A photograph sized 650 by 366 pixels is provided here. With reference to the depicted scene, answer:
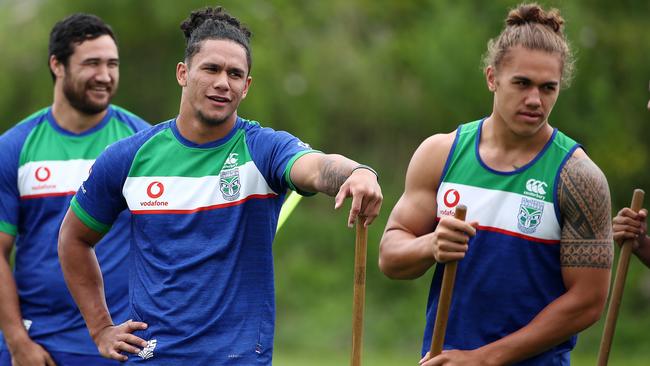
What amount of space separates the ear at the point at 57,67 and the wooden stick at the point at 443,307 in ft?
10.6

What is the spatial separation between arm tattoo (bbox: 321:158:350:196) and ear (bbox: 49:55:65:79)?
9.09ft

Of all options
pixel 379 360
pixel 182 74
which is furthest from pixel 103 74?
pixel 379 360

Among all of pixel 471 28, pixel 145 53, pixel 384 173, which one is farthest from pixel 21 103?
pixel 471 28

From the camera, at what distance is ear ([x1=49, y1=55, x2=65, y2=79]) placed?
6.89m

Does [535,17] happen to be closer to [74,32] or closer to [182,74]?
[182,74]

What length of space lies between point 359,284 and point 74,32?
125 inches

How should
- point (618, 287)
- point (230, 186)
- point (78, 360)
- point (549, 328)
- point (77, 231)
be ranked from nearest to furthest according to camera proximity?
point (549, 328), point (230, 186), point (77, 231), point (618, 287), point (78, 360)

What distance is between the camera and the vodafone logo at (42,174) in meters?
6.52

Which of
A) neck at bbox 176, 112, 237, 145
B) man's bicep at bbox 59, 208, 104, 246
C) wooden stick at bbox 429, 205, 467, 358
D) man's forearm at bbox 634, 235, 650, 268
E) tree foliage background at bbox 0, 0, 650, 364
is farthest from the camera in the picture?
tree foliage background at bbox 0, 0, 650, 364

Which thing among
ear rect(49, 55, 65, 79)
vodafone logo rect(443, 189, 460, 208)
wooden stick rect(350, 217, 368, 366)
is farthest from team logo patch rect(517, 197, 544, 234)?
ear rect(49, 55, 65, 79)

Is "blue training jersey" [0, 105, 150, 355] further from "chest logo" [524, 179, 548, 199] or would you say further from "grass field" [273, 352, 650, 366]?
"grass field" [273, 352, 650, 366]

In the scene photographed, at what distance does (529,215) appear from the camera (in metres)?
4.84

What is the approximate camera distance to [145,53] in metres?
20.4

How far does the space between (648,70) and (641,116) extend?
822 mm
